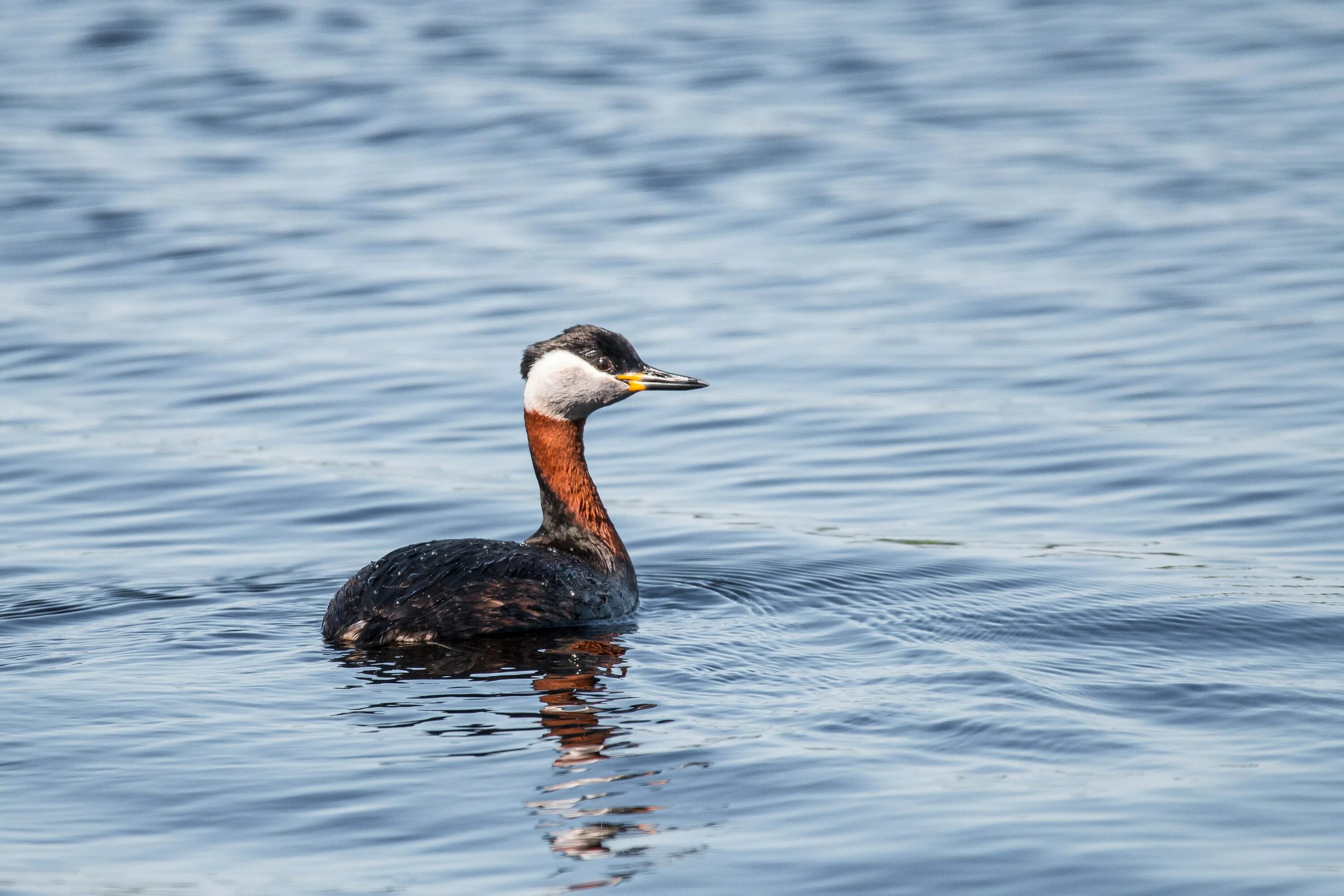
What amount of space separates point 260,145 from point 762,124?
5940 millimetres

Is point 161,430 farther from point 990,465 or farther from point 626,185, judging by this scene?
point 626,185

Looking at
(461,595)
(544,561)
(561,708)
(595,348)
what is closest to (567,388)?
(595,348)

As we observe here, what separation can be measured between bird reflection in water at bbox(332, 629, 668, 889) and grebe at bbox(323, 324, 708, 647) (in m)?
0.11

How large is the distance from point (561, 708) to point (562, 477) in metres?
2.42

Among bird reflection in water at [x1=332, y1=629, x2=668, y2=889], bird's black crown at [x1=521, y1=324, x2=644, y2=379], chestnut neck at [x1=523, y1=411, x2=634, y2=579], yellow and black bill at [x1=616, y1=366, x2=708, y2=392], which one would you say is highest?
bird's black crown at [x1=521, y1=324, x2=644, y2=379]

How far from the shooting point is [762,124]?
73.4 ft

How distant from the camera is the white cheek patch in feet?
31.0

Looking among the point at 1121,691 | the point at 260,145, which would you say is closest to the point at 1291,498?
the point at 1121,691

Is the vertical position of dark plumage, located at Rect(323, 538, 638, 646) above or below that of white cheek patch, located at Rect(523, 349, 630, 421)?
below

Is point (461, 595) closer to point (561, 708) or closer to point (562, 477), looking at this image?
point (561, 708)

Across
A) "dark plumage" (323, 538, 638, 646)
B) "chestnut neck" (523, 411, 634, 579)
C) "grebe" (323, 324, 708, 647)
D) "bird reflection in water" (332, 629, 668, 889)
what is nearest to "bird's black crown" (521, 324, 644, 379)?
"grebe" (323, 324, 708, 647)

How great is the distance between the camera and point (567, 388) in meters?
9.47

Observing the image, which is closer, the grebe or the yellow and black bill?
the grebe

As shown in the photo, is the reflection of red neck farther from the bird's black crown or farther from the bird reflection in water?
the bird reflection in water
